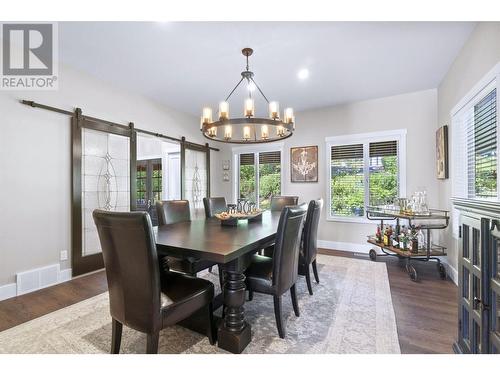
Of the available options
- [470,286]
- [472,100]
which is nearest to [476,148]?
[472,100]

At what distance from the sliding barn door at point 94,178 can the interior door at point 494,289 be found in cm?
387

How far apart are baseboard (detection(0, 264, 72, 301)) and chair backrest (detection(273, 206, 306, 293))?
8.98ft

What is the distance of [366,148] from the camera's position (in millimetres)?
4254

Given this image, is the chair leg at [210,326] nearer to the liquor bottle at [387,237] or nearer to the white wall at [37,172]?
the white wall at [37,172]

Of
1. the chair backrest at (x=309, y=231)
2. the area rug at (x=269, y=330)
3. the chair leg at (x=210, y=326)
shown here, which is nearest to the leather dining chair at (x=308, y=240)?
the chair backrest at (x=309, y=231)

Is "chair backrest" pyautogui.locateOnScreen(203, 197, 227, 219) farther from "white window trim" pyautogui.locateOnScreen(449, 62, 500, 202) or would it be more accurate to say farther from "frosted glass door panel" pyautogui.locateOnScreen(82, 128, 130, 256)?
"white window trim" pyautogui.locateOnScreen(449, 62, 500, 202)

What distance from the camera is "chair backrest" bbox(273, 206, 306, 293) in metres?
1.73

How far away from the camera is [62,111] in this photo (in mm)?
2939

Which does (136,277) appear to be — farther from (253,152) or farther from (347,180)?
(253,152)

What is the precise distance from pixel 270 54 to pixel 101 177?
9.18 ft

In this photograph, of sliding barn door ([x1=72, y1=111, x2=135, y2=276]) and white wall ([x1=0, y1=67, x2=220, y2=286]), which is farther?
sliding barn door ([x1=72, y1=111, x2=135, y2=276])

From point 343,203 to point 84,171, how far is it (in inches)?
164

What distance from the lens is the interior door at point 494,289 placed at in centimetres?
112

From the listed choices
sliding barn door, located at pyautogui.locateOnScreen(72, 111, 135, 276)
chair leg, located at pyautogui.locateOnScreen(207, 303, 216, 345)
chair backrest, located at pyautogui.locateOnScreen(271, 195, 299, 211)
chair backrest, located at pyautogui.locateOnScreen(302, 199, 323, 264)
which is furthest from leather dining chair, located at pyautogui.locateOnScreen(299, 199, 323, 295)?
sliding barn door, located at pyautogui.locateOnScreen(72, 111, 135, 276)
